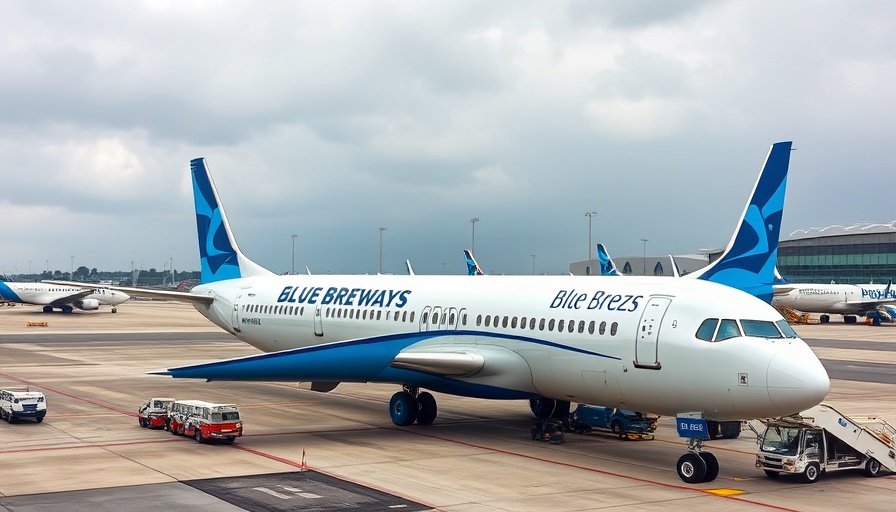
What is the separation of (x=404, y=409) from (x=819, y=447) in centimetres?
1260

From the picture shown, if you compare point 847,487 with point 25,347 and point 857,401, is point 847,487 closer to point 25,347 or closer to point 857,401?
point 857,401

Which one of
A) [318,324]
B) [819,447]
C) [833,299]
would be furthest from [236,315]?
[833,299]

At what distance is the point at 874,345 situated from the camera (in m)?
70.3

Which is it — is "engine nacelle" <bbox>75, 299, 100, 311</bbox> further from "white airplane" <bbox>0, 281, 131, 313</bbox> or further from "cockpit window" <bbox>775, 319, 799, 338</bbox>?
"cockpit window" <bbox>775, 319, 799, 338</bbox>

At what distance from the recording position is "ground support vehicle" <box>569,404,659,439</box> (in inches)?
1085

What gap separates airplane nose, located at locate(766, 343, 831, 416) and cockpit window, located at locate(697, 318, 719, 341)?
152cm

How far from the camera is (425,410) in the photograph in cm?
2972

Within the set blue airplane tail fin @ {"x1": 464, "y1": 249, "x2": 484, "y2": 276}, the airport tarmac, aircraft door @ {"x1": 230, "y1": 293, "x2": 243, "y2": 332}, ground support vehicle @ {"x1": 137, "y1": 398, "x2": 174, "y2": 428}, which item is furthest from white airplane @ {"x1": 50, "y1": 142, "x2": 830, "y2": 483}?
blue airplane tail fin @ {"x1": 464, "y1": 249, "x2": 484, "y2": 276}

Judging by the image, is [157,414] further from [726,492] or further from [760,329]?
[760,329]

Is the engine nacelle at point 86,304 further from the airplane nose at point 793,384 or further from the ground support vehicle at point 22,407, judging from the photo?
the airplane nose at point 793,384

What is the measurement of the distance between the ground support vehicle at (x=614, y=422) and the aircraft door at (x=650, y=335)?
5214 millimetres

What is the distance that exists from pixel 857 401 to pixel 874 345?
3640 cm

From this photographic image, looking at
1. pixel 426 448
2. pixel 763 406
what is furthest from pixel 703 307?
pixel 426 448

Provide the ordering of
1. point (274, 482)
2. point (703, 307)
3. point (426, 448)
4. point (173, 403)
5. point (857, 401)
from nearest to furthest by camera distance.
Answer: point (274, 482) < point (703, 307) < point (426, 448) < point (173, 403) < point (857, 401)
